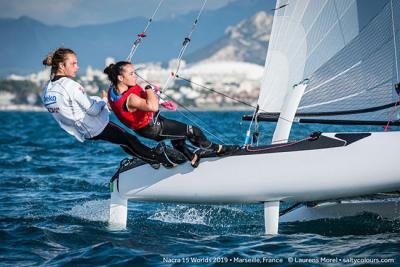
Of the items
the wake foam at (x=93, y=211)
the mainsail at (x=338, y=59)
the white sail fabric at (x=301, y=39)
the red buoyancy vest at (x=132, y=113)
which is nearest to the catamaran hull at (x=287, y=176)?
the red buoyancy vest at (x=132, y=113)

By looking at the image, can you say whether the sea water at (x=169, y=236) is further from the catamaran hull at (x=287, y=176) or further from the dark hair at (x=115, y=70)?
the dark hair at (x=115, y=70)

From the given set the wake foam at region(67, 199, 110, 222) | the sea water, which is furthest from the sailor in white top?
the wake foam at region(67, 199, 110, 222)

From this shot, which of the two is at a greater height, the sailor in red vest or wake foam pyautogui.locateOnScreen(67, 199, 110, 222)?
the sailor in red vest

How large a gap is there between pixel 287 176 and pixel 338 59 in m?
1.46

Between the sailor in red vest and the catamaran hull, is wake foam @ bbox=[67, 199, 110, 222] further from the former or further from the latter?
the sailor in red vest

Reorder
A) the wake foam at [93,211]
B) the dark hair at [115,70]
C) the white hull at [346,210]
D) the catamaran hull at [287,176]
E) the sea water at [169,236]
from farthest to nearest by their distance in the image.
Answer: the wake foam at [93,211] < the white hull at [346,210] < the dark hair at [115,70] < the catamaran hull at [287,176] < the sea water at [169,236]

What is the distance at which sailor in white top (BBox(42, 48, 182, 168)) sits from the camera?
5.08m

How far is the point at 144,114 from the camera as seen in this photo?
5.03 m

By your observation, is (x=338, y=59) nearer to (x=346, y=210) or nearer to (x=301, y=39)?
(x=301, y=39)

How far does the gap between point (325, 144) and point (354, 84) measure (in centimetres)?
118

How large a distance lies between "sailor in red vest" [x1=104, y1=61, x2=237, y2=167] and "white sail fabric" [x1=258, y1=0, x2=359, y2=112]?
1.03 meters

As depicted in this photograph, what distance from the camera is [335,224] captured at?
564 centimetres

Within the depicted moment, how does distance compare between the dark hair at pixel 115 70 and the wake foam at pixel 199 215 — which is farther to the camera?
the wake foam at pixel 199 215

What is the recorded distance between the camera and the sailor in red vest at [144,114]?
4.87m
